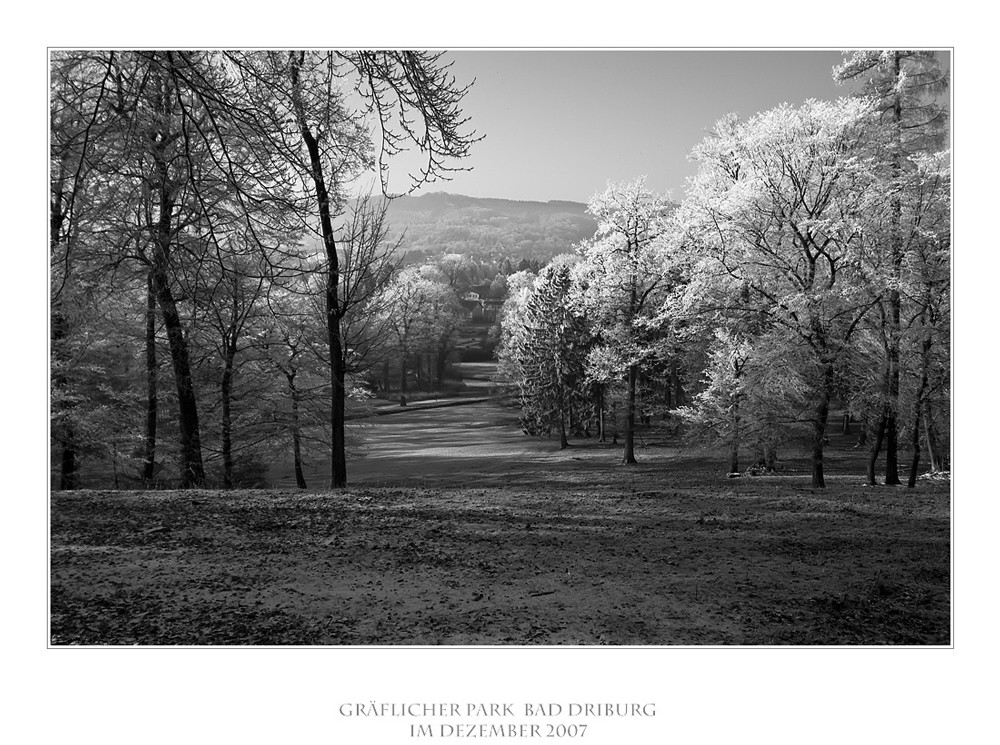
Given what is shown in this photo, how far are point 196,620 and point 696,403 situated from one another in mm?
13575

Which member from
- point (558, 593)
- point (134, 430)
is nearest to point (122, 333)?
point (134, 430)

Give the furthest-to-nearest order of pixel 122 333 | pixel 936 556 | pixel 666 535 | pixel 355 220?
pixel 122 333, pixel 355 220, pixel 666 535, pixel 936 556

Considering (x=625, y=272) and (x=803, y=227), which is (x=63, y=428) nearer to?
(x=803, y=227)

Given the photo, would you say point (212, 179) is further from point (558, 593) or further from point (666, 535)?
point (666, 535)

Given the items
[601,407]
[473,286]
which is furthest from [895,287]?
[601,407]

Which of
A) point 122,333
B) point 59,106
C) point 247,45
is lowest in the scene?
point 122,333

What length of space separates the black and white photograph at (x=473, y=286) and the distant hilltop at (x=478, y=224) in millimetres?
95

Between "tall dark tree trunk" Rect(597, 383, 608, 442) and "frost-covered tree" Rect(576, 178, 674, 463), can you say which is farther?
"tall dark tree trunk" Rect(597, 383, 608, 442)

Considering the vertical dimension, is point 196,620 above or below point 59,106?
below

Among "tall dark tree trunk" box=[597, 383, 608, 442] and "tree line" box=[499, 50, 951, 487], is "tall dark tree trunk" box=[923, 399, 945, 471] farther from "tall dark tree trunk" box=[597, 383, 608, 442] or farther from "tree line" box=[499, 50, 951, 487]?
"tall dark tree trunk" box=[597, 383, 608, 442]

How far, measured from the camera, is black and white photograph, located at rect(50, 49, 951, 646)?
4418mm

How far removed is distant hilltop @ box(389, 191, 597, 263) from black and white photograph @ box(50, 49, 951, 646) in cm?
9

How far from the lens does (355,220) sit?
354 inches

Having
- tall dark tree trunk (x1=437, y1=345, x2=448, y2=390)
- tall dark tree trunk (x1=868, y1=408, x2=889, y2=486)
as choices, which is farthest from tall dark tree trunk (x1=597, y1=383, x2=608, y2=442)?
tall dark tree trunk (x1=868, y1=408, x2=889, y2=486)
